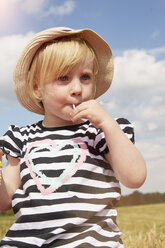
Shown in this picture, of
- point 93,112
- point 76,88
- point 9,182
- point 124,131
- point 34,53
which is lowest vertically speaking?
point 9,182

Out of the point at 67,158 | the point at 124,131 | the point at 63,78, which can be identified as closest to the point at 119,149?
the point at 124,131

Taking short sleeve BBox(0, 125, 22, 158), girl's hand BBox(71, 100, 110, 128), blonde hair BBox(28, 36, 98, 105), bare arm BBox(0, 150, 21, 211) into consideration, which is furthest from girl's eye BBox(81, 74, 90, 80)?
bare arm BBox(0, 150, 21, 211)

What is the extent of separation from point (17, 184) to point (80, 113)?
3.10ft

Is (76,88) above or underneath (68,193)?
above

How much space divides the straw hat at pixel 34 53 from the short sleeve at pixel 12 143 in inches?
11.9

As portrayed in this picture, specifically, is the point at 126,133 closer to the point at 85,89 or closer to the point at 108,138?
the point at 108,138

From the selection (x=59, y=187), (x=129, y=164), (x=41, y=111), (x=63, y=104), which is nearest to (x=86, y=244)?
(x=59, y=187)

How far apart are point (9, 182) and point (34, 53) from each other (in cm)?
109

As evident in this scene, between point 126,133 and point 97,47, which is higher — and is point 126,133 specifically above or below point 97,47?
below

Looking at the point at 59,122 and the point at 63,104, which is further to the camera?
the point at 59,122

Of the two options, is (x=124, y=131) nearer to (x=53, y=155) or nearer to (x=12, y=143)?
(x=53, y=155)

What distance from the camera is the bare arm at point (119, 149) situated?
8.49 ft

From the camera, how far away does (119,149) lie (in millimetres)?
2590

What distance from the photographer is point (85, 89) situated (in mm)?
2791
